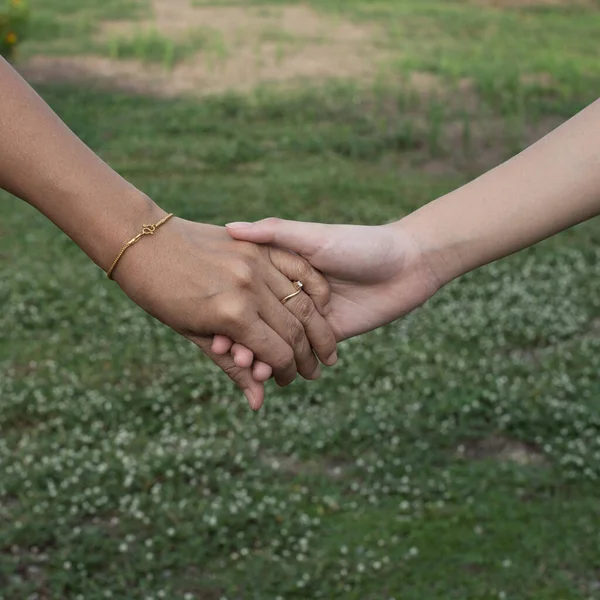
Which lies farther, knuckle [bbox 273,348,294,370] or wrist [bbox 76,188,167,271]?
knuckle [bbox 273,348,294,370]

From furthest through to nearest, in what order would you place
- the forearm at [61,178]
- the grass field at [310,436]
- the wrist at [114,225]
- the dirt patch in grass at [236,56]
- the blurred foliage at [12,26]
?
the dirt patch in grass at [236,56]
the blurred foliage at [12,26]
the grass field at [310,436]
the wrist at [114,225]
the forearm at [61,178]

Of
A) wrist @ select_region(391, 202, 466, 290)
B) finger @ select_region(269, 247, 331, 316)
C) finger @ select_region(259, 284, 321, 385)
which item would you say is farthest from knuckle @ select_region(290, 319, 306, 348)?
wrist @ select_region(391, 202, 466, 290)

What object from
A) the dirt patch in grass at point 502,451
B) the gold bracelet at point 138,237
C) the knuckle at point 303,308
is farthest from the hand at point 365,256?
the dirt patch in grass at point 502,451

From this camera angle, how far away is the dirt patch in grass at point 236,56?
439 inches

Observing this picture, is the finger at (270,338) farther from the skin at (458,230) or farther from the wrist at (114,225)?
the wrist at (114,225)

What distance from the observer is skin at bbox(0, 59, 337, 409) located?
295 centimetres

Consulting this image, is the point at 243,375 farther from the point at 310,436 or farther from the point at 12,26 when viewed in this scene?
the point at 12,26

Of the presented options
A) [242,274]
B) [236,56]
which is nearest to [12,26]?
[236,56]

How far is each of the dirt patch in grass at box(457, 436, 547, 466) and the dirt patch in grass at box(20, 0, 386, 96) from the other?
669 centimetres

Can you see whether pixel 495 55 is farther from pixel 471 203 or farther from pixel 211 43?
pixel 471 203

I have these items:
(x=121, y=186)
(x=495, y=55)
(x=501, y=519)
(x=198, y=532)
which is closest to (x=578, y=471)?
(x=501, y=519)

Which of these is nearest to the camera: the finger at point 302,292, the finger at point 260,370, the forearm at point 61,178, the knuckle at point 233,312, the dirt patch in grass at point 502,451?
the forearm at point 61,178

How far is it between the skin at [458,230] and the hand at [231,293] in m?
0.06

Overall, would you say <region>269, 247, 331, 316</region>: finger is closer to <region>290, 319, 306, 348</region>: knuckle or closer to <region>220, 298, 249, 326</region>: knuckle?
<region>290, 319, 306, 348</region>: knuckle
